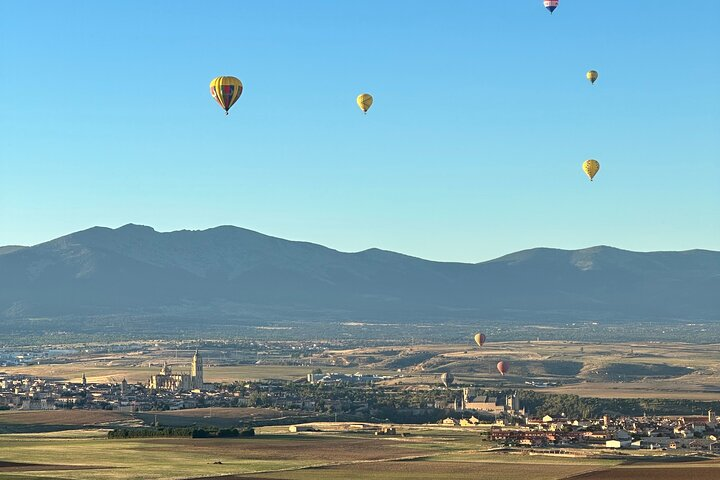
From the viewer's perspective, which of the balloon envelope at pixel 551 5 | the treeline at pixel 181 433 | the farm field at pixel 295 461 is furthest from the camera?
the balloon envelope at pixel 551 5

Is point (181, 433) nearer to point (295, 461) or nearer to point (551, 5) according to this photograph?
point (295, 461)

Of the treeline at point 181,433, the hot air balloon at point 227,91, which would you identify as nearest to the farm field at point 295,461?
the treeline at point 181,433

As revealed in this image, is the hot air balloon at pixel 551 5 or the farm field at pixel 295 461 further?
the hot air balloon at pixel 551 5

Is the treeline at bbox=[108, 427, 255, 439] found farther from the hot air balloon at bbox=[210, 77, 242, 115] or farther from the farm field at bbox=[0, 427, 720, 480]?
the hot air balloon at bbox=[210, 77, 242, 115]

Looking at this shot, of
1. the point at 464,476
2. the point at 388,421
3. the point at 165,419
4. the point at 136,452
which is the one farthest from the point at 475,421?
the point at 464,476

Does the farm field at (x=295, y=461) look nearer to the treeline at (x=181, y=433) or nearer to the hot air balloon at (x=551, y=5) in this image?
the treeline at (x=181, y=433)

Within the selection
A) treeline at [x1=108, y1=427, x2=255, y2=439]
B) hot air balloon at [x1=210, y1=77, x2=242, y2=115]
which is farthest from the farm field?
hot air balloon at [x1=210, y1=77, x2=242, y2=115]

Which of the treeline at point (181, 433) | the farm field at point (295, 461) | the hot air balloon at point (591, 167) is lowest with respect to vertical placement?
the farm field at point (295, 461)

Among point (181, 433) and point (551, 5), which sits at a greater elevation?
point (551, 5)

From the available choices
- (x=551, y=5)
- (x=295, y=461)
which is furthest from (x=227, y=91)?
(x=295, y=461)
